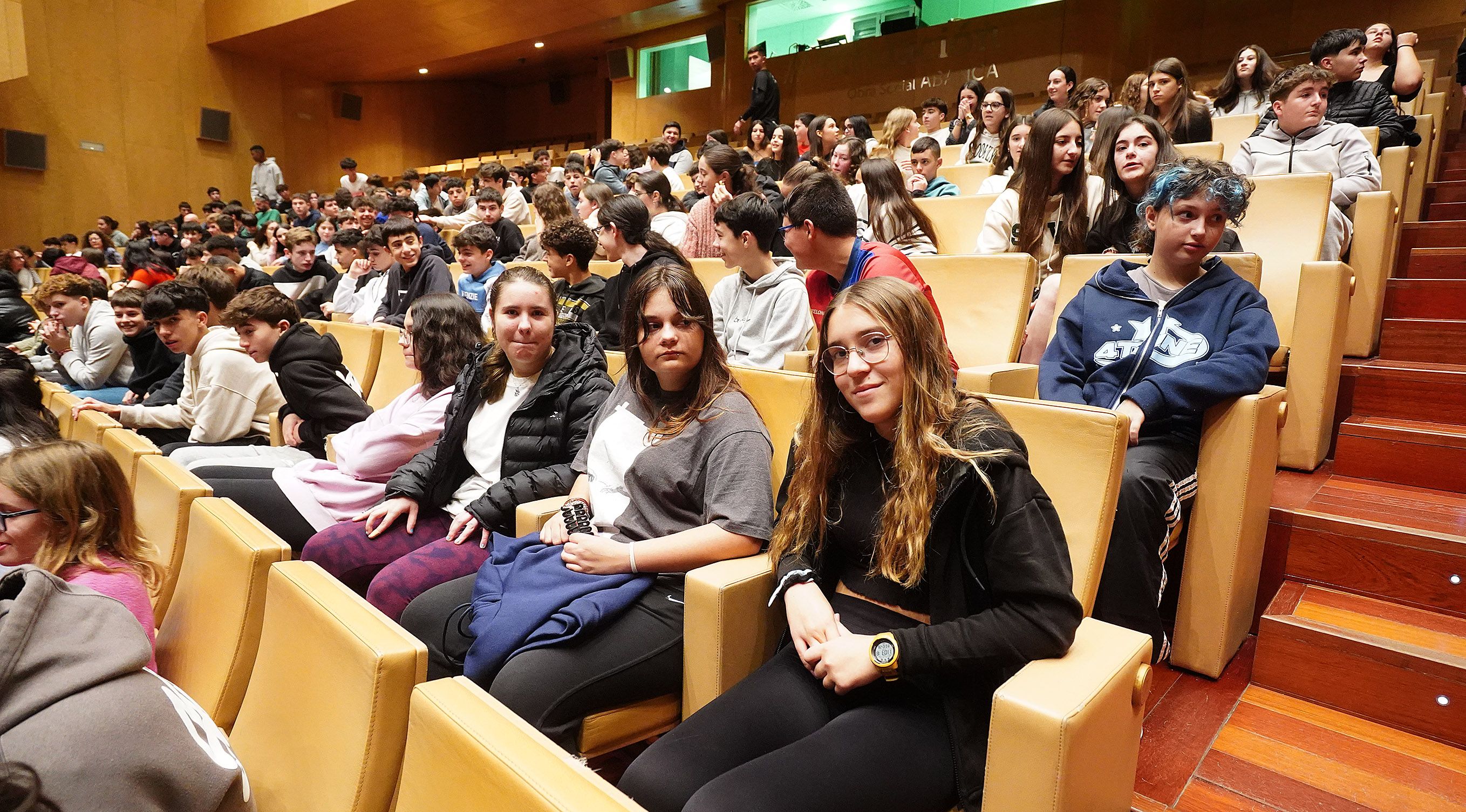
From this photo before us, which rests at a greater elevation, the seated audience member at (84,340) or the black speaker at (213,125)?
the black speaker at (213,125)

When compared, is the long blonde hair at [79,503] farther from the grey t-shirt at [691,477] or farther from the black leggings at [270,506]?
the grey t-shirt at [691,477]

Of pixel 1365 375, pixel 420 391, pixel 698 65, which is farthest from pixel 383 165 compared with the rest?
pixel 1365 375

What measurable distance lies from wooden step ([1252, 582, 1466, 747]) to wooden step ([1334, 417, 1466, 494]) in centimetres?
46

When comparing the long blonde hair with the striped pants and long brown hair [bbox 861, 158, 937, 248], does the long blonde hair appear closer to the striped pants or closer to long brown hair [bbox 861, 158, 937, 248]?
the striped pants

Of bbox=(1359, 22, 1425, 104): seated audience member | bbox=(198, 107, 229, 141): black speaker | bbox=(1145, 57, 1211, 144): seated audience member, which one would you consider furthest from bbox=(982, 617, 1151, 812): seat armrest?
bbox=(198, 107, 229, 141): black speaker

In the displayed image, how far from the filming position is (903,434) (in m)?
1.06

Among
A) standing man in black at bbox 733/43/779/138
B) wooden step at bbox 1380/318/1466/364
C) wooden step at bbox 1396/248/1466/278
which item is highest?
standing man in black at bbox 733/43/779/138

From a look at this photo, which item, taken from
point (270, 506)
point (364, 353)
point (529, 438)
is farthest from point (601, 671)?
point (364, 353)

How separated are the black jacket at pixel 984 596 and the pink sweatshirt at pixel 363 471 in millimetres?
1355

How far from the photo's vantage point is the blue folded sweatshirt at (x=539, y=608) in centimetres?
128

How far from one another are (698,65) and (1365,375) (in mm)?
9548

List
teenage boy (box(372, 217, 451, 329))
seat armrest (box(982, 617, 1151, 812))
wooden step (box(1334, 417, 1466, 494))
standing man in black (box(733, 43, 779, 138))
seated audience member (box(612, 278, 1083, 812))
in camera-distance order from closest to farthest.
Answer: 1. seat armrest (box(982, 617, 1151, 812))
2. seated audience member (box(612, 278, 1083, 812))
3. wooden step (box(1334, 417, 1466, 494))
4. teenage boy (box(372, 217, 451, 329))
5. standing man in black (box(733, 43, 779, 138))

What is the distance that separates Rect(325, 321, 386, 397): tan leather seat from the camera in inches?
119

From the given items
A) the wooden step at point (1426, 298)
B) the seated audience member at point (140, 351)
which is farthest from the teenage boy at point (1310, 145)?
the seated audience member at point (140, 351)
